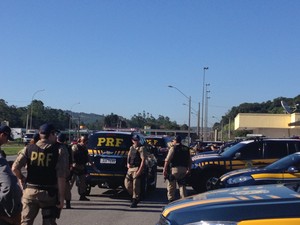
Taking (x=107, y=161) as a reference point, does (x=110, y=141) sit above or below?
above

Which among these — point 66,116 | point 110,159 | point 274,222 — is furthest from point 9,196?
point 66,116

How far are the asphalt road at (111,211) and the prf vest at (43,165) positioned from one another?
3649 mm

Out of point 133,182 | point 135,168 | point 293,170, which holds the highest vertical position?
point 293,170

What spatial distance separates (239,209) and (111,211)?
790cm

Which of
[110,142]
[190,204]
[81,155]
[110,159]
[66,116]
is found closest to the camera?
[190,204]

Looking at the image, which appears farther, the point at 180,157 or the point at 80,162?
the point at 80,162

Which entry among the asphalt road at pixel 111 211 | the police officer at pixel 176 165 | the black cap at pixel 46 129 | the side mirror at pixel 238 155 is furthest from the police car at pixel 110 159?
the black cap at pixel 46 129

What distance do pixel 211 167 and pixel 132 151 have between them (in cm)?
360

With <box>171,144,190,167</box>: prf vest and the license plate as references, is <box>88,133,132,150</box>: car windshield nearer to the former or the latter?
the license plate

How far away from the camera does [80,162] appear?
42.8 ft

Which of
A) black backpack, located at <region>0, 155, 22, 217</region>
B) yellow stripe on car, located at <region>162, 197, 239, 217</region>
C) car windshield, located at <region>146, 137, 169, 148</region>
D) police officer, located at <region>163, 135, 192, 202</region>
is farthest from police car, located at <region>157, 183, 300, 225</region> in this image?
car windshield, located at <region>146, 137, 169, 148</region>

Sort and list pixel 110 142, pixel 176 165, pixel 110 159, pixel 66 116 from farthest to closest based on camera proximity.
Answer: pixel 66 116
pixel 110 142
pixel 110 159
pixel 176 165

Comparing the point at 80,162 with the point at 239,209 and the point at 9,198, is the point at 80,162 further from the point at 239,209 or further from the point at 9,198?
the point at 239,209

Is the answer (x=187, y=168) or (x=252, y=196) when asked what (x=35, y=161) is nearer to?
(x=252, y=196)
